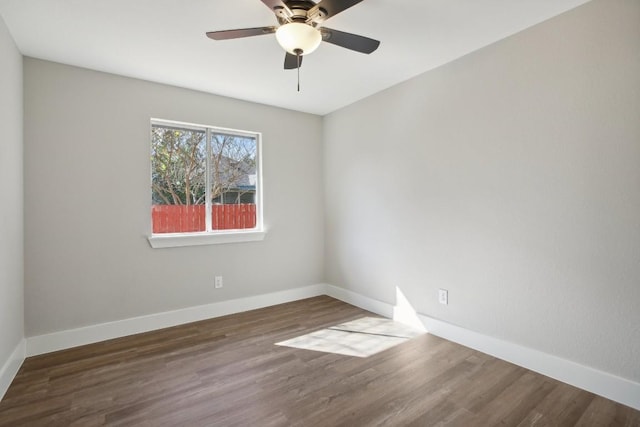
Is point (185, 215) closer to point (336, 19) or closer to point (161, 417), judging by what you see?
point (161, 417)

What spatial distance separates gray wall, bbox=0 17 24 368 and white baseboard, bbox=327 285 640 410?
318cm

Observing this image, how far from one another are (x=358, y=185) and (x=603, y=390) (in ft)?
8.54

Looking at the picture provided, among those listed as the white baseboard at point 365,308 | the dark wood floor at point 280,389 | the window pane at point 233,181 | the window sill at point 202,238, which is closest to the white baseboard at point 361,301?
the white baseboard at point 365,308

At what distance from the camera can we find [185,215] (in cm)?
332

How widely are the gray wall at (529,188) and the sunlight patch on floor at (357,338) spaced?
30 centimetres

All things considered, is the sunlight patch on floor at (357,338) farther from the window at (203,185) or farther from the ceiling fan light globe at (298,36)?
the ceiling fan light globe at (298,36)

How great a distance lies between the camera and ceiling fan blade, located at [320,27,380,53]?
185cm

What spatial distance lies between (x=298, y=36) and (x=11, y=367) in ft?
9.45

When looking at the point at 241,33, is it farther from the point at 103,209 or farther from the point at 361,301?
the point at 361,301

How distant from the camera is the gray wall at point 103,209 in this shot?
259 centimetres

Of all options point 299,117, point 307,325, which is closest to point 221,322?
point 307,325

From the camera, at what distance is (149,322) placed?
304 cm

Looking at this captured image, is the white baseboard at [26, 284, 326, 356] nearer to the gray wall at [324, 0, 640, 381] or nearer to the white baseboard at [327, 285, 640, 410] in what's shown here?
the gray wall at [324, 0, 640, 381]

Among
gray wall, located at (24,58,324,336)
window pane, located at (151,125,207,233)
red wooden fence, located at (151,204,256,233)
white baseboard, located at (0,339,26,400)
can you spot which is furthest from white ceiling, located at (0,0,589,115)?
white baseboard, located at (0,339,26,400)
